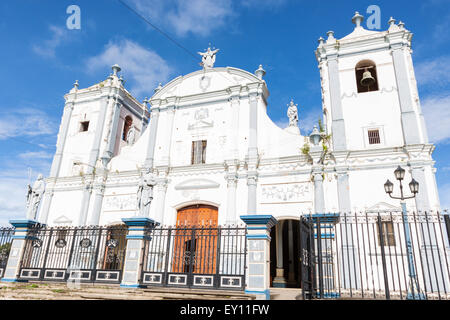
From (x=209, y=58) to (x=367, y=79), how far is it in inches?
354

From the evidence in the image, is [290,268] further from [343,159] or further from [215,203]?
[343,159]

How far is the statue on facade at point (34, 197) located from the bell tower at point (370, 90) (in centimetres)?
1273

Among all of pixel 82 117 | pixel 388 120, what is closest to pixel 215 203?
pixel 388 120

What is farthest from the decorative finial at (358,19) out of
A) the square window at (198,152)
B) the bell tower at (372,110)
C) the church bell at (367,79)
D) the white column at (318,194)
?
the square window at (198,152)

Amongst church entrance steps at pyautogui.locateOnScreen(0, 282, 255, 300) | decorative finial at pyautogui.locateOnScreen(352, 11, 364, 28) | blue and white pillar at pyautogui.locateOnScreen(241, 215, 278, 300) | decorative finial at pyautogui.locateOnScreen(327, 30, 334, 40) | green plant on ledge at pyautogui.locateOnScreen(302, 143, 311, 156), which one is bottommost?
Answer: church entrance steps at pyautogui.locateOnScreen(0, 282, 255, 300)

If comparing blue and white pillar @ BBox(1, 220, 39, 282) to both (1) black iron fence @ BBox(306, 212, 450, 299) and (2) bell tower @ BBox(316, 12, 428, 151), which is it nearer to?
(1) black iron fence @ BBox(306, 212, 450, 299)

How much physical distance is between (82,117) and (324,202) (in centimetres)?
1598

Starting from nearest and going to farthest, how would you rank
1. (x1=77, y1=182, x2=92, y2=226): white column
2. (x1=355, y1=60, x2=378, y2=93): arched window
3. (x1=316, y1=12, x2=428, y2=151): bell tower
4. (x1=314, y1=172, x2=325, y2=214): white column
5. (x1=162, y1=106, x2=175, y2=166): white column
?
(x1=314, y1=172, x2=325, y2=214): white column, (x1=316, y1=12, x2=428, y2=151): bell tower, (x1=355, y1=60, x2=378, y2=93): arched window, (x1=162, y1=106, x2=175, y2=166): white column, (x1=77, y1=182, x2=92, y2=226): white column

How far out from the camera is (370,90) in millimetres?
16406

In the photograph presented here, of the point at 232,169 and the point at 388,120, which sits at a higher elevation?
the point at 388,120

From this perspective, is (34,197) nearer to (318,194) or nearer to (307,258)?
(307,258)

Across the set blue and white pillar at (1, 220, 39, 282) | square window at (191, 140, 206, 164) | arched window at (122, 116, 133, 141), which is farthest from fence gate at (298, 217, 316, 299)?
arched window at (122, 116, 133, 141)

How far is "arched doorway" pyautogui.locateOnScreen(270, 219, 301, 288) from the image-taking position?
17391 mm
